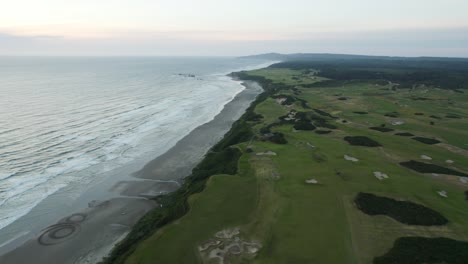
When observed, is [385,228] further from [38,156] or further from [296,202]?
[38,156]

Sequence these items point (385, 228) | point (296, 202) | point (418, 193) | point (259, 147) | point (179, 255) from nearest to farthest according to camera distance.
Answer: point (179, 255), point (385, 228), point (296, 202), point (418, 193), point (259, 147)

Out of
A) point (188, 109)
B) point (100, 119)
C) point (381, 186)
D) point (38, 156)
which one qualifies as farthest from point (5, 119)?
point (381, 186)

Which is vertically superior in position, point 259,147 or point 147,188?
point 259,147

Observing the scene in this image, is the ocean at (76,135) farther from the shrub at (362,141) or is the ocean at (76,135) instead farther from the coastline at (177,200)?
the shrub at (362,141)

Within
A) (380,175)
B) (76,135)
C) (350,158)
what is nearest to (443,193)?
(380,175)

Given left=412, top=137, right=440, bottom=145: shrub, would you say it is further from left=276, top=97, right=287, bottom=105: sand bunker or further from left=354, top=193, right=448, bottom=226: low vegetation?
left=276, top=97, right=287, bottom=105: sand bunker

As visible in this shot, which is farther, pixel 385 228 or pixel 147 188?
pixel 147 188

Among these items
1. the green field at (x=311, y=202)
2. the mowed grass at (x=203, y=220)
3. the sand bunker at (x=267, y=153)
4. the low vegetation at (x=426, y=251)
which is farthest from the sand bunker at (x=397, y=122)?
the low vegetation at (x=426, y=251)
